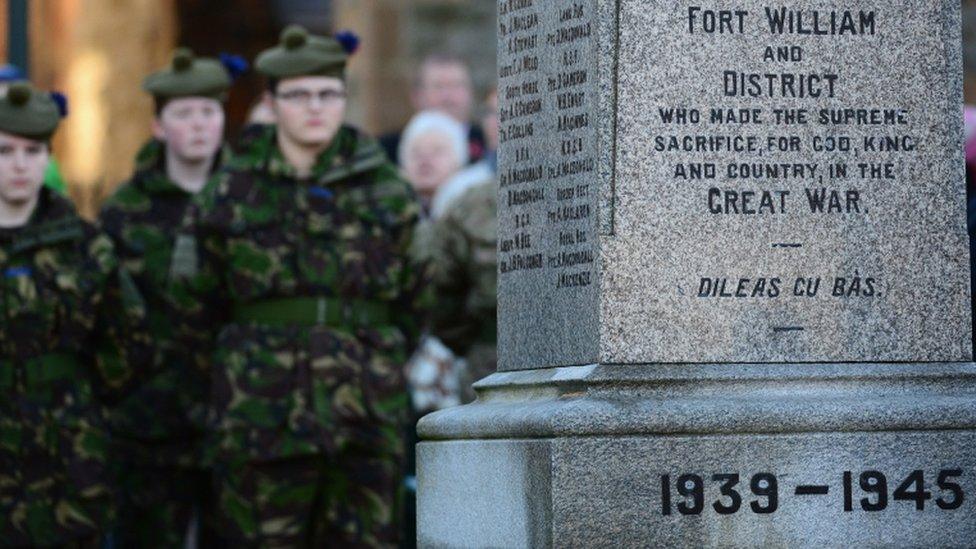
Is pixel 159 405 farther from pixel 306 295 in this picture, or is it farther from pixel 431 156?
pixel 431 156

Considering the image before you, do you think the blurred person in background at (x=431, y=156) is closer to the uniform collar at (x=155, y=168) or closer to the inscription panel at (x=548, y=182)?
the uniform collar at (x=155, y=168)

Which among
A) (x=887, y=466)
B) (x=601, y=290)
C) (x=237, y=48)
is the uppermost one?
(x=237, y=48)

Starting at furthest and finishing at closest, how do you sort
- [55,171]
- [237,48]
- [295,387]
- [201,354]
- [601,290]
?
[237,48]
[55,171]
[201,354]
[295,387]
[601,290]

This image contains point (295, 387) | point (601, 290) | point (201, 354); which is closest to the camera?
point (601, 290)

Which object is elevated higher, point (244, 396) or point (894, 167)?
point (894, 167)

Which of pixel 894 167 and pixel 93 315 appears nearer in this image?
pixel 894 167

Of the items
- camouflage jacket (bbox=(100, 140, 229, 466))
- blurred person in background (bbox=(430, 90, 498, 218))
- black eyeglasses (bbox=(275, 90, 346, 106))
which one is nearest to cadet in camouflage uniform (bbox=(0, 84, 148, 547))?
camouflage jacket (bbox=(100, 140, 229, 466))

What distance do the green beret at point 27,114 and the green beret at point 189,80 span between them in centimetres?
105

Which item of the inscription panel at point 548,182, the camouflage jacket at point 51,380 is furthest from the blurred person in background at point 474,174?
the inscription panel at point 548,182

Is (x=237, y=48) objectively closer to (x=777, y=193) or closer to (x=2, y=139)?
(x=2, y=139)

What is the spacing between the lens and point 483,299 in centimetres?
1211

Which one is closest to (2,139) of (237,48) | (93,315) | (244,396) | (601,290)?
(93,315)

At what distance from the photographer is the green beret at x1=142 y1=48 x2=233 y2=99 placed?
1248cm

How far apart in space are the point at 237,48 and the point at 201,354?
10860 mm
